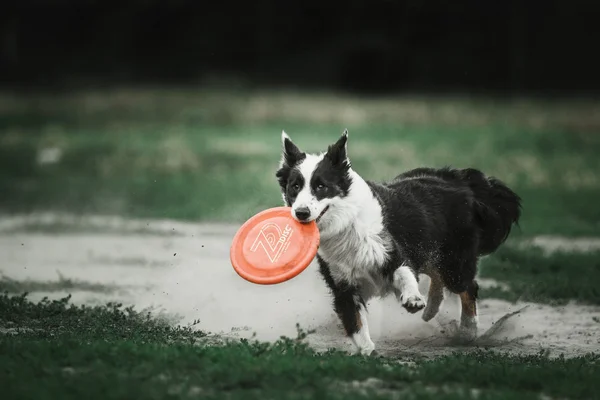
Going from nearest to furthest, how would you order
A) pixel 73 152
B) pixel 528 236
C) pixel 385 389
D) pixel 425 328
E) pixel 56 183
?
pixel 385 389 < pixel 425 328 < pixel 528 236 < pixel 56 183 < pixel 73 152

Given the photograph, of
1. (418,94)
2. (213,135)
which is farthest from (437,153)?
(418,94)

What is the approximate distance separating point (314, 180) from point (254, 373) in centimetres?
182

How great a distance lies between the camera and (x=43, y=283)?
39.0 ft

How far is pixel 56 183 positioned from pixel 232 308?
13497 millimetres

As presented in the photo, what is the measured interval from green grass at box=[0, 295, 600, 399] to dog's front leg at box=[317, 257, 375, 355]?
315mm

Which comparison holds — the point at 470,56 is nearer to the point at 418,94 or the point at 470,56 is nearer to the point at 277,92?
the point at 418,94

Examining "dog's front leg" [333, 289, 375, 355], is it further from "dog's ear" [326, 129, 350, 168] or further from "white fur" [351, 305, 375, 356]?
"dog's ear" [326, 129, 350, 168]

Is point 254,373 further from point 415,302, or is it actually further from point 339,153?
point 339,153

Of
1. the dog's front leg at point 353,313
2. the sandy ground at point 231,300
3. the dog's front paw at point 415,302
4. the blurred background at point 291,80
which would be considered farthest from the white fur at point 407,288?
the blurred background at point 291,80

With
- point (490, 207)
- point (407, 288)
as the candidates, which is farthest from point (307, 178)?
point (490, 207)

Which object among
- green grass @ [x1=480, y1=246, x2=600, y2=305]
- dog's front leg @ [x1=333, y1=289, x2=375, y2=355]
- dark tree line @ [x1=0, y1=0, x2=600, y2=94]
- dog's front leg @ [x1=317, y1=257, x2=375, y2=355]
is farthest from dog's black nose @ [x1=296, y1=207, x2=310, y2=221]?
dark tree line @ [x1=0, y1=0, x2=600, y2=94]

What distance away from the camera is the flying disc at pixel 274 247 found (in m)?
8.26

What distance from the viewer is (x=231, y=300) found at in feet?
35.4

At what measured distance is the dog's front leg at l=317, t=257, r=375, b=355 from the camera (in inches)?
333
